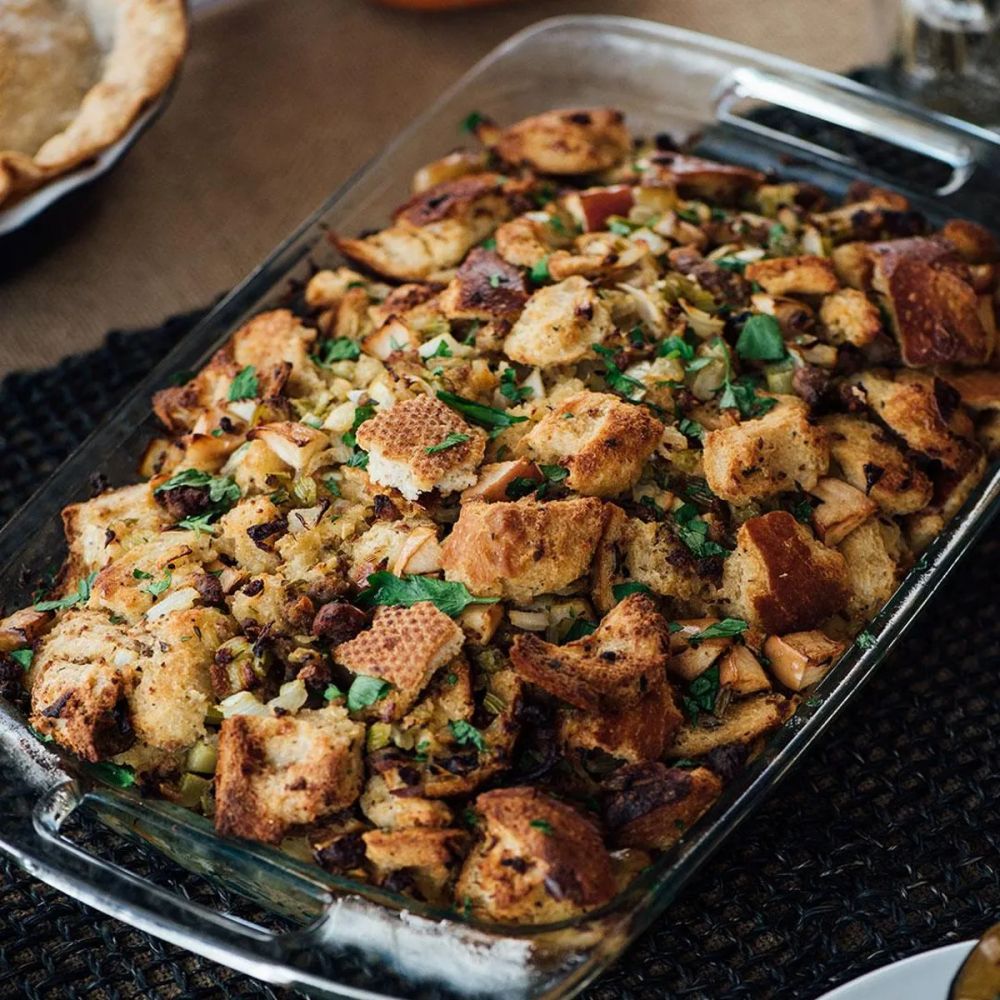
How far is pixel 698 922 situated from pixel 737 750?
344 millimetres

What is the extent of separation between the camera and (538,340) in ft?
8.38

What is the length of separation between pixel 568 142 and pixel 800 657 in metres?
1.42

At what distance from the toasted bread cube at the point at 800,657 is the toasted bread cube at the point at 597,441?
36 cm

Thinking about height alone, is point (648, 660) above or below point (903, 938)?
above

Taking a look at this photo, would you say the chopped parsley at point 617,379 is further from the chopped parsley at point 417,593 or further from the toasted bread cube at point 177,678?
the toasted bread cube at point 177,678

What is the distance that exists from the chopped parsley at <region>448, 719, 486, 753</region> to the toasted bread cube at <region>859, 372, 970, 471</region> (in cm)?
97

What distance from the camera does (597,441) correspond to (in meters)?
2.34

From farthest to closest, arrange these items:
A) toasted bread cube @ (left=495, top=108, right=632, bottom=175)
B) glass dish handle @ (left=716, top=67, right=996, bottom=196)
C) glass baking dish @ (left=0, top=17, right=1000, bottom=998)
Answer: glass dish handle @ (left=716, top=67, right=996, bottom=196) → toasted bread cube @ (left=495, top=108, right=632, bottom=175) → glass baking dish @ (left=0, top=17, right=1000, bottom=998)

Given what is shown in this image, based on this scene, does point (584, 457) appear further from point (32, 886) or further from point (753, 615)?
point (32, 886)

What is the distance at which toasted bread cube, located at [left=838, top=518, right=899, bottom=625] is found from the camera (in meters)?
2.40

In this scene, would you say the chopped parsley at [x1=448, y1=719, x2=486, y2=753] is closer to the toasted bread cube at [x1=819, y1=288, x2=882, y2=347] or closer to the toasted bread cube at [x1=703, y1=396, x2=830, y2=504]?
the toasted bread cube at [x1=703, y1=396, x2=830, y2=504]

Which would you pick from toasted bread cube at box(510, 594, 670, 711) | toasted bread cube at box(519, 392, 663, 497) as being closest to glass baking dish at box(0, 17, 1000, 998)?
toasted bread cube at box(510, 594, 670, 711)

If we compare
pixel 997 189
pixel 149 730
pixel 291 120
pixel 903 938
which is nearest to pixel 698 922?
pixel 903 938

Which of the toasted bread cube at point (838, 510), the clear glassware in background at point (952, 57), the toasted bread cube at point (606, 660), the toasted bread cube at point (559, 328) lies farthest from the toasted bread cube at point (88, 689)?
the clear glassware in background at point (952, 57)
